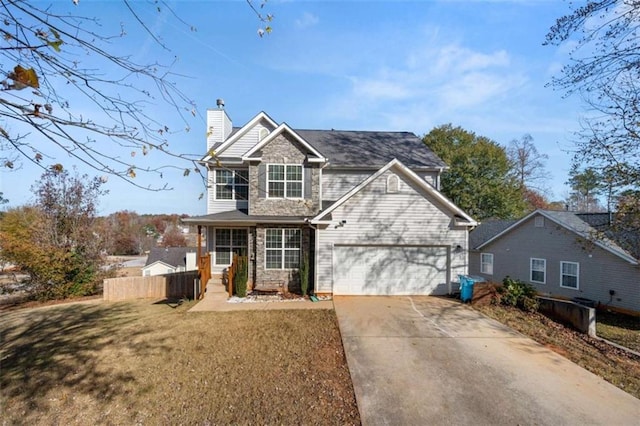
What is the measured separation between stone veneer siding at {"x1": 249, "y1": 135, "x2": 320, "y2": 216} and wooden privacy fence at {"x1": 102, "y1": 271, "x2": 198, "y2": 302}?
4.67m

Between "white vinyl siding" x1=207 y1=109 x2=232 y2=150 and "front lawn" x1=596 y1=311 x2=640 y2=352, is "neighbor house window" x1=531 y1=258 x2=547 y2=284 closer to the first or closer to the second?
"front lawn" x1=596 y1=311 x2=640 y2=352

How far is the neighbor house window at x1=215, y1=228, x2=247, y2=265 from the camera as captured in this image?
13.3m

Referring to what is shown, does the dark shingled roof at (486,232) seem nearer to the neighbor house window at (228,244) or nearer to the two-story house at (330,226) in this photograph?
the two-story house at (330,226)

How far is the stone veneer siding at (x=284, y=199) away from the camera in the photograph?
12539 millimetres

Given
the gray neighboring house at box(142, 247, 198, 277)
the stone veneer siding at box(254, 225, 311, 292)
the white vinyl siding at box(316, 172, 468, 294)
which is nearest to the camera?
the white vinyl siding at box(316, 172, 468, 294)

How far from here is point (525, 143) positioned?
112 feet

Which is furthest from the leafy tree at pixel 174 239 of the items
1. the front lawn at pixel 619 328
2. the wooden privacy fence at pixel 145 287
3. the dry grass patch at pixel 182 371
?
the front lawn at pixel 619 328

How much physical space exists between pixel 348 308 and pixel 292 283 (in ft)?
10.7

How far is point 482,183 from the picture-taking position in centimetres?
2955

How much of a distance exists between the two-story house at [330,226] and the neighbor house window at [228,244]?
0.15 ft

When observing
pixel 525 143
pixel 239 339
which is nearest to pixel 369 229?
pixel 239 339

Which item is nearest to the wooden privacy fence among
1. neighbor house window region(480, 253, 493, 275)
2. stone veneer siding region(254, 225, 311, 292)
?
stone veneer siding region(254, 225, 311, 292)

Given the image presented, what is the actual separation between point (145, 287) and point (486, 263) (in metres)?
22.3

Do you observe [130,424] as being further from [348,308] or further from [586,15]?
[586,15]
